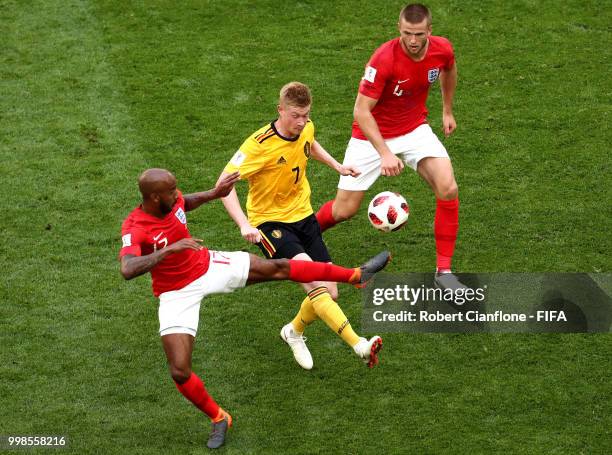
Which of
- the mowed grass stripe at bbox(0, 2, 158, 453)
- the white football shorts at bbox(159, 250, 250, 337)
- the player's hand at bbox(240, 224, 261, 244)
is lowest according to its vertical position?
the mowed grass stripe at bbox(0, 2, 158, 453)

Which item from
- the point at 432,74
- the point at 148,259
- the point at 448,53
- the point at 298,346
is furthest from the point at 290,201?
the point at 448,53

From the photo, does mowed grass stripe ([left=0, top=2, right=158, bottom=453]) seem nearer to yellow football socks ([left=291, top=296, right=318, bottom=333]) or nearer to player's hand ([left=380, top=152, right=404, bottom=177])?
yellow football socks ([left=291, top=296, right=318, bottom=333])

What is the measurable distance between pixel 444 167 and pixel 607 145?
3274 millimetres

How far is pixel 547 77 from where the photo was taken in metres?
13.7

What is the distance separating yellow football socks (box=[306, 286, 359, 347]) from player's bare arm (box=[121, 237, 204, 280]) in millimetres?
1521

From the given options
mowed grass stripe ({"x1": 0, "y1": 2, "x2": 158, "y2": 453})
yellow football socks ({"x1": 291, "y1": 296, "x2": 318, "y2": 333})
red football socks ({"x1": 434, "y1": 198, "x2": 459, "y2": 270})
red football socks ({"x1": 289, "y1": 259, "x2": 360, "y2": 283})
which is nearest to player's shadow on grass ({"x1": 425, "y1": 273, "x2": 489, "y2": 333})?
red football socks ({"x1": 434, "y1": 198, "x2": 459, "y2": 270})

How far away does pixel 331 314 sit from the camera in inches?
350

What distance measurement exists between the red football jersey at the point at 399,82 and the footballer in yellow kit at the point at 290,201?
2.69 ft

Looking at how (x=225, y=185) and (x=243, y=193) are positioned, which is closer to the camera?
(x=225, y=185)

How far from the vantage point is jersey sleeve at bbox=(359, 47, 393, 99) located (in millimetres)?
9625

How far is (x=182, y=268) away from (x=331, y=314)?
1.33m

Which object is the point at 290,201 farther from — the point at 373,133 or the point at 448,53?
the point at 448,53

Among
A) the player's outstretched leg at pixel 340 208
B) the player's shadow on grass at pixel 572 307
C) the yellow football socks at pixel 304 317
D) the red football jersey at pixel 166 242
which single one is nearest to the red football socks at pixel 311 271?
the yellow football socks at pixel 304 317

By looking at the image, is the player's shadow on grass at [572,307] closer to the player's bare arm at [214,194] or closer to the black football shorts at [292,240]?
the black football shorts at [292,240]
